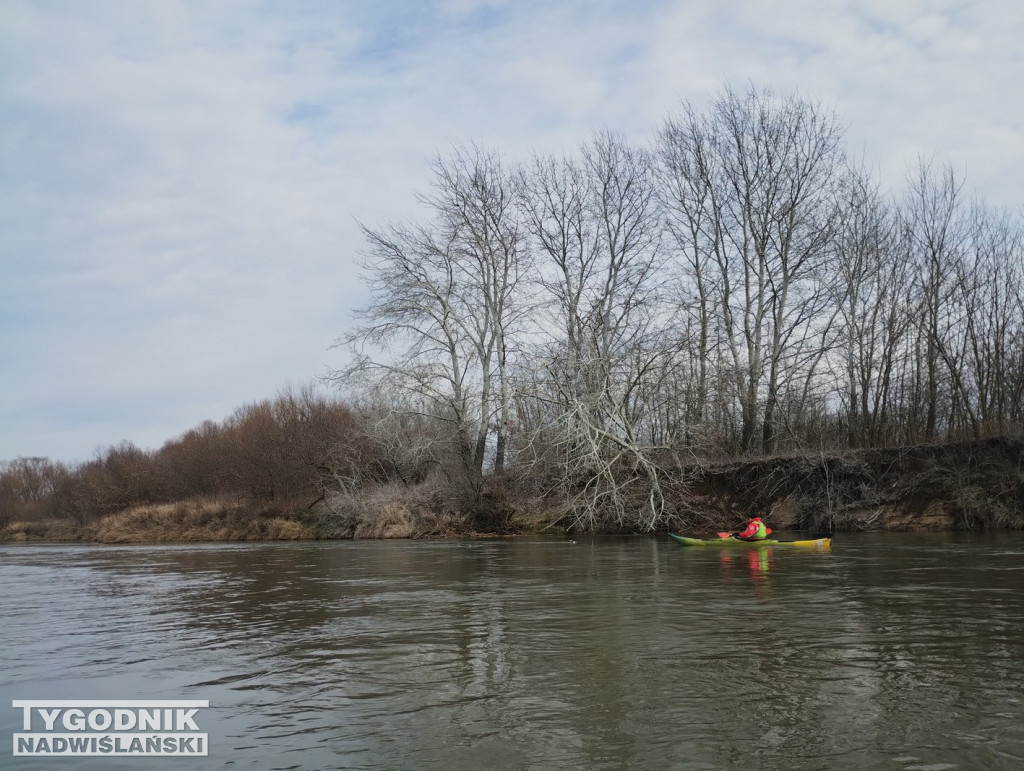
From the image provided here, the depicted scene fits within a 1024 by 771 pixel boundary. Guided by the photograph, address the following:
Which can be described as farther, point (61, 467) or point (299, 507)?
point (61, 467)

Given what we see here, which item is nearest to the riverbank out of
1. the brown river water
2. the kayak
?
the kayak

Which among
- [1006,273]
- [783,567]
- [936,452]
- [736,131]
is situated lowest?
[783,567]

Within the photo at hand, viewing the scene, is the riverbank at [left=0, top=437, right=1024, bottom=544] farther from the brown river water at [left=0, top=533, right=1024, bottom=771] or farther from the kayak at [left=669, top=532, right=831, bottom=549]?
the brown river water at [left=0, top=533, right=1024, bottom=771]

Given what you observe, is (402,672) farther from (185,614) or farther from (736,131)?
(736,131)

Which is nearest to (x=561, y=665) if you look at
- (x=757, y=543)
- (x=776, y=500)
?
(x=757, y=543)

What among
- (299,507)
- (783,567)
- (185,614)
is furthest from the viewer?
(299,507)

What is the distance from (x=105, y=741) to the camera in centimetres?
576

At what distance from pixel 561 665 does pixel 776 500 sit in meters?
23.6

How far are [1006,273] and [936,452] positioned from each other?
8767 mm

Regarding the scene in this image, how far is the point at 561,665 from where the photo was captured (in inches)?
299

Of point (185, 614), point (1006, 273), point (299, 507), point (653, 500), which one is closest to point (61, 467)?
point (299, 507)

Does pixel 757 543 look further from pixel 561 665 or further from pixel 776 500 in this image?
pixel 561 665

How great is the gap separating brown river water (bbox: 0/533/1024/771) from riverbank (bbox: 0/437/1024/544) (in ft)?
39.8

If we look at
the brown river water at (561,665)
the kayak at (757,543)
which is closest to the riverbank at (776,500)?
the kayak at (757,543)
